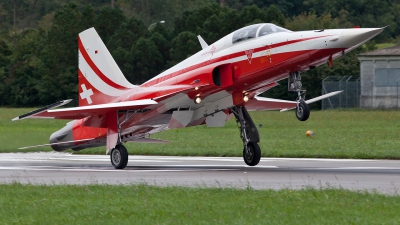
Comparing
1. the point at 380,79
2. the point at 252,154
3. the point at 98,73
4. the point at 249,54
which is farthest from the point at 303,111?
the point at 380,79

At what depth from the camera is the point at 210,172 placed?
1842 centimetres

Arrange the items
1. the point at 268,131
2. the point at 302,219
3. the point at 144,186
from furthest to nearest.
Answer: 1. the point at 268,131
2. the point at 144,186
3. the point at 302,219

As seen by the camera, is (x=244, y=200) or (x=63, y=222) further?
(x=244, y=200)

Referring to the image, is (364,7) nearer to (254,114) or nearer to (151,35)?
(151,35)

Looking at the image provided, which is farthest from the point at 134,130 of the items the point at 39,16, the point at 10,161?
the point at 39,16

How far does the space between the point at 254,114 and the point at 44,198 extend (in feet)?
135

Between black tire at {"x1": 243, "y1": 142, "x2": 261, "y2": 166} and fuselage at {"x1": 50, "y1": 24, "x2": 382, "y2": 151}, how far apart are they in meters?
1.28

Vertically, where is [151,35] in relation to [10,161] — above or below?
above

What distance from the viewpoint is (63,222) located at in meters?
10.3

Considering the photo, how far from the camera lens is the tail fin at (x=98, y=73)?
21781mm

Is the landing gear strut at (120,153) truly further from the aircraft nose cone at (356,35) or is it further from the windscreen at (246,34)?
the aircraft nose cone at (356,35)

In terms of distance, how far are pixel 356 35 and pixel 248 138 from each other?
4853 mm

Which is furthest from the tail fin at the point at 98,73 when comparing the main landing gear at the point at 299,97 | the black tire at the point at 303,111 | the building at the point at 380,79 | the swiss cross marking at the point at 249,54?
the building at the point at 380,79

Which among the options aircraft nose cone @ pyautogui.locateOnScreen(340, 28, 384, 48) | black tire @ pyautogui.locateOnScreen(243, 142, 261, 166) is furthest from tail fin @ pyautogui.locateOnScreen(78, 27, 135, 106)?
aircraft nose cone @ pyautogui.locateOnScreen(340, 28, 384, 48)
